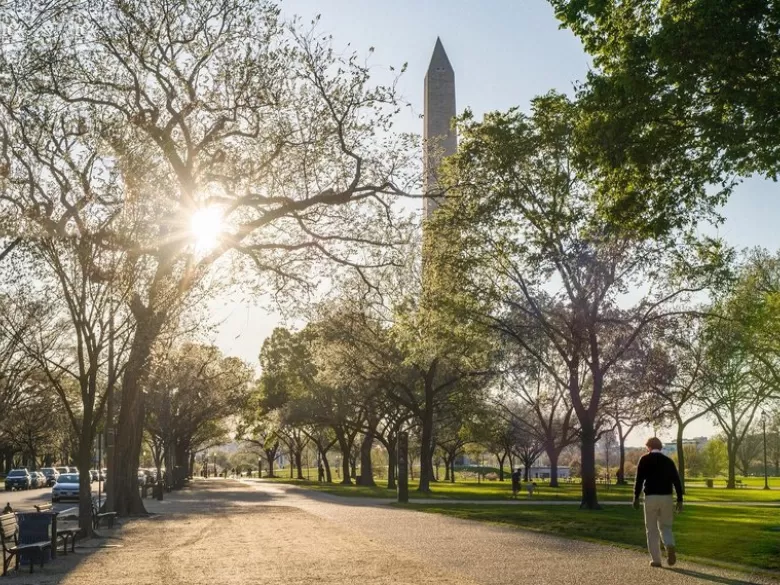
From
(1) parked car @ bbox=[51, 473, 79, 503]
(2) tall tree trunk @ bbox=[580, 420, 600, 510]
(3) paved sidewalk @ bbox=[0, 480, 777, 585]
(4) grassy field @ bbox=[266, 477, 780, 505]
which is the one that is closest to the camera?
(3) paved sidewalk @ bbox=[0, 480, 777, 585]

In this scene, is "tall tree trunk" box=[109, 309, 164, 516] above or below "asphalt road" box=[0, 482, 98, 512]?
above

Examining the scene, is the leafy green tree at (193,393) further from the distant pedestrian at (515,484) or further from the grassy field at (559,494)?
the distant pedestrian at (515,484)

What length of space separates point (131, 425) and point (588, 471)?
1511 cm

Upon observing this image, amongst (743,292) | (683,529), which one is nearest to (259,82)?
(683,529)

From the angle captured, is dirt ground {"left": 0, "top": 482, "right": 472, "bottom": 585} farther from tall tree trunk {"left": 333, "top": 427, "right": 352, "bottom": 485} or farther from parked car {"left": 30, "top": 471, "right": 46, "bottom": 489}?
parked car {"left": 30, "top": 471, "right": 46, "bottom": 489}

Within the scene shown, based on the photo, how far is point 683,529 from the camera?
21.6m

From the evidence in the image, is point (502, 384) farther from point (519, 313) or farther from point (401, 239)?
point (401, 239)

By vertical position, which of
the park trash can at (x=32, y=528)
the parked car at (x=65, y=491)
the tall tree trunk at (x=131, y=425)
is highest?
the tall tree trunk at (x=131, y=425)

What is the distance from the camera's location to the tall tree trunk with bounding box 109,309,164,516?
24.9 m

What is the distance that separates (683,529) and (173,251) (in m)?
14.0

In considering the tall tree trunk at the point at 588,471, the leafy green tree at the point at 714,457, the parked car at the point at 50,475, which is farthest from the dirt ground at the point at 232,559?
the leafy green tree at the point at 714,457

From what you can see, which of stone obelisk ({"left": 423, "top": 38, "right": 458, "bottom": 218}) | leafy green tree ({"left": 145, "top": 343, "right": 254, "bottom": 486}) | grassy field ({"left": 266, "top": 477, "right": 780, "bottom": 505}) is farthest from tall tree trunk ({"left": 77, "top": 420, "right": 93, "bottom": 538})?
leafy green tree ({"left": 145, "top": 343, "right": 254, "bottom": 486})

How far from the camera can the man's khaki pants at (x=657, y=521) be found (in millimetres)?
14047

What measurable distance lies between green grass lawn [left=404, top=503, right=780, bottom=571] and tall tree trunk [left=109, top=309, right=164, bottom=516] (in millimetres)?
9510
